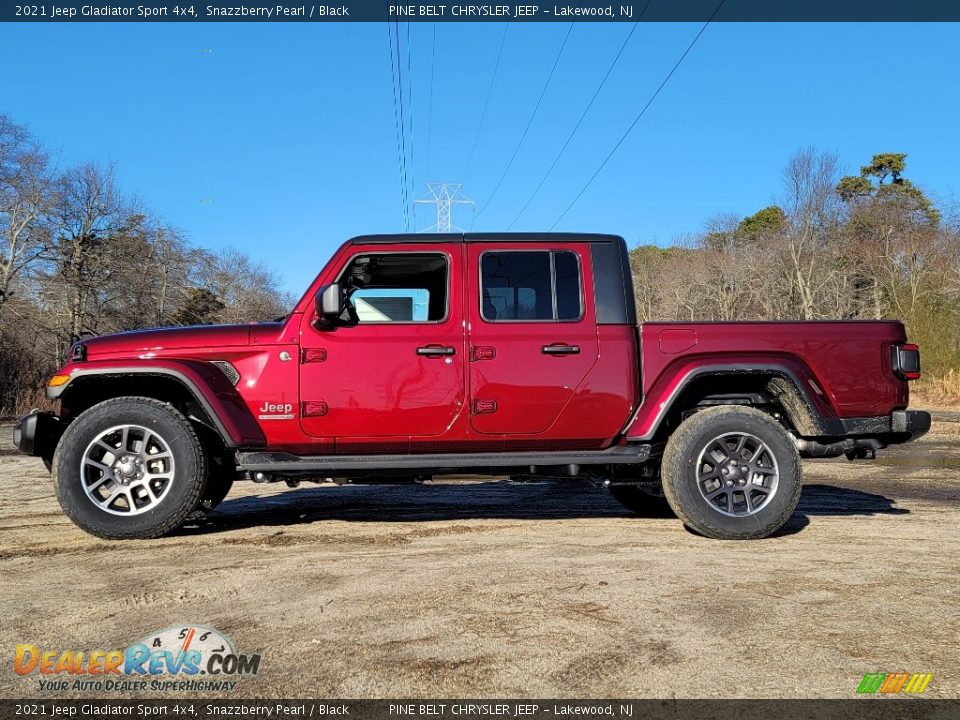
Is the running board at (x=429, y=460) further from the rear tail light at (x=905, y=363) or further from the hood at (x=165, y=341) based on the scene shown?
the rear tail light at (x=905, y=363)

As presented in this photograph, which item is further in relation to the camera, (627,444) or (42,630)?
(627,444)

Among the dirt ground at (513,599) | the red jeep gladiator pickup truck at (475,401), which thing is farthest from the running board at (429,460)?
the dirt ground at (513,599)

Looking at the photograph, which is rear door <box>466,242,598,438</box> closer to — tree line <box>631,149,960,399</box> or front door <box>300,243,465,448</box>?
front door <box>300,243,465,448</box>

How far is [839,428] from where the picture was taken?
4.39m

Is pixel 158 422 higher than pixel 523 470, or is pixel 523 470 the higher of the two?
pixel 158 422

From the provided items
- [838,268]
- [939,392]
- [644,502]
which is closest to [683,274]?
[838,268]

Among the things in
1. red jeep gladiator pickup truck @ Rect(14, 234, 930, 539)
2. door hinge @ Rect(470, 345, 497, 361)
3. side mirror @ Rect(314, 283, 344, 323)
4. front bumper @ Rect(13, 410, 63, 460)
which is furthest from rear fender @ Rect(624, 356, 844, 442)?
front bumper @ Rect(13, 410, 63, 460)

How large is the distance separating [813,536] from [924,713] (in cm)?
247

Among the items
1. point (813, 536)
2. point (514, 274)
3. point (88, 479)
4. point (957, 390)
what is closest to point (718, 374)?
point (813, 536)

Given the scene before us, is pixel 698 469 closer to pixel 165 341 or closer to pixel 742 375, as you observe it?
pixel 742 375

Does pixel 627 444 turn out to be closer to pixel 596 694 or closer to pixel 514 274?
pixel 514 274

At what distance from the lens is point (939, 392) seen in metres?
18.2

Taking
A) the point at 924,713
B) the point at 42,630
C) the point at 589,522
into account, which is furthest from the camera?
the point at 589,522

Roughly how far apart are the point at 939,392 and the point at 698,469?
17.9 m
